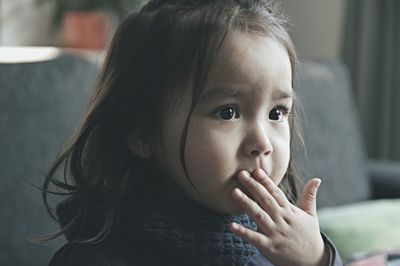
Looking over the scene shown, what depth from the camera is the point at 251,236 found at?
3.16 ft

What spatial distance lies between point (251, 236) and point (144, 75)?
0.27m

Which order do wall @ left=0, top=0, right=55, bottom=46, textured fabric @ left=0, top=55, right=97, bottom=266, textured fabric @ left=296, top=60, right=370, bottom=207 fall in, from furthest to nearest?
wall @ left=0, top=0, right=55, bottom=46 < textured fabric @ left=296, top=60, right=370, bottom=207 < textured fabric @ left=0, top=55, right=97, bottom=266

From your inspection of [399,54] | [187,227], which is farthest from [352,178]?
[187,227]

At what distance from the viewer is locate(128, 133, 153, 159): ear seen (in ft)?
3.56

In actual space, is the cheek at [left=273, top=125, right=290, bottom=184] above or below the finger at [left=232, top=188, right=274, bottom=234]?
above

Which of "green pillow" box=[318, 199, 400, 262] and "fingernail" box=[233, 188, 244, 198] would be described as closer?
"fingernail" box=[233, 188, 244, 198]

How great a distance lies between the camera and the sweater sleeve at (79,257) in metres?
1.01

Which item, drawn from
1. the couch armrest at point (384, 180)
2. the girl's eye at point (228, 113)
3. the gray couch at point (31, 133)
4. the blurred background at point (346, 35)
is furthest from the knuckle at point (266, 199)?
the blurred background at point (346, 35)

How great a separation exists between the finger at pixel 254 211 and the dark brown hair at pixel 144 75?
99mm

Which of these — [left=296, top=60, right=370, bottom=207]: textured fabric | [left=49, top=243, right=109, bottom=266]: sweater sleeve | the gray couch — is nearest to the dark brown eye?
[left=49, top=243, right=109, bottom=266]: sweater sleeve

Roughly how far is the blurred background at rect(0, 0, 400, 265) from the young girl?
0.95ft

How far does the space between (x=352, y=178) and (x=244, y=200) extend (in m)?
1.54

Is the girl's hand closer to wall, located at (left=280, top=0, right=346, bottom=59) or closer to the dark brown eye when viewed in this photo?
the dark brown eye

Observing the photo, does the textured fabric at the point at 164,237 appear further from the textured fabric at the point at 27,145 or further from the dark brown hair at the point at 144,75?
the textured fabric at the point at 27,145
